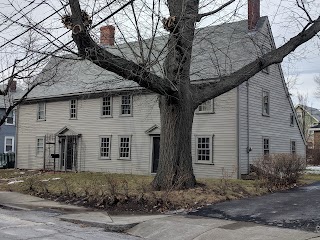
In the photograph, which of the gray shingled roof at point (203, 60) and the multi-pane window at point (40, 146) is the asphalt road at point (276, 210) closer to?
the gray shingled roof at point (203, 60)

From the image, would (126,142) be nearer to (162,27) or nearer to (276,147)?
(276,147)

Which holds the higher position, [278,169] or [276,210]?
[278,169]

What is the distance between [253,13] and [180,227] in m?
16.1

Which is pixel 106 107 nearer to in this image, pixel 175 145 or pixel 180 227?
pixel 175 145

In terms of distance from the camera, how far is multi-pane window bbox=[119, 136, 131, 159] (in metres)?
24.9

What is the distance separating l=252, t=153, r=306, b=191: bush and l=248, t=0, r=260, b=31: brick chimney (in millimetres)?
9143

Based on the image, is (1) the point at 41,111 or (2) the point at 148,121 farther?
(1) the point at 41,111

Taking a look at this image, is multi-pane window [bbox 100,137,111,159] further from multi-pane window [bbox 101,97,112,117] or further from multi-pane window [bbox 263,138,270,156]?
multi-pane window [bbox 263,138,270,156]

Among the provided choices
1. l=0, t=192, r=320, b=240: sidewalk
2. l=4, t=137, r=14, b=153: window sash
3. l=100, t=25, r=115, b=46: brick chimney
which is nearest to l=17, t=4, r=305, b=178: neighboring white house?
l=100, t=25, r=115, b=46: brick chimney

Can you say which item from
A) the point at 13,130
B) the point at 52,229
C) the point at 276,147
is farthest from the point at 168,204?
the point at 13,130

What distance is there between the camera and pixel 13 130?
144 feet

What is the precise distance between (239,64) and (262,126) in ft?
13.3

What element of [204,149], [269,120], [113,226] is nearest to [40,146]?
[204,149]

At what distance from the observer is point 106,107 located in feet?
85.6
